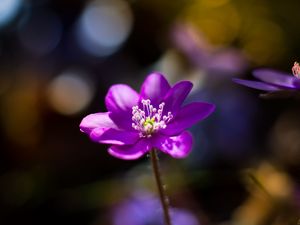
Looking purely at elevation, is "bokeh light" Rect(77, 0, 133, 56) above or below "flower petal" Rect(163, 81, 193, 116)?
above

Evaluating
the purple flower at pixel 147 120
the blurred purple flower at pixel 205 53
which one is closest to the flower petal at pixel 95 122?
the purple flower at pixel 147 120

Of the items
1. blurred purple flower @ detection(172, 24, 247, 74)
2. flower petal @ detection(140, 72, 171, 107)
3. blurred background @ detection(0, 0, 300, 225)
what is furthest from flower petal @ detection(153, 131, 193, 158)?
blurred purple flower @ detection(172, 24, 247, 74)

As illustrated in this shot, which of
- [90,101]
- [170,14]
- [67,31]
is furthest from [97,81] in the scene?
[170,14]

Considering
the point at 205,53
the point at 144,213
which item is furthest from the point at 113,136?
the point at 205,53

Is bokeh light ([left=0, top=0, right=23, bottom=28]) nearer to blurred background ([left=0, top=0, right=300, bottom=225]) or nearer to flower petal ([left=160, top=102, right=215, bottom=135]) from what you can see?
blurred background ([left=0, top=0, right=300, bottom=225])

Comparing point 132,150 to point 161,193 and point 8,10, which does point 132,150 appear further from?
point 8,10

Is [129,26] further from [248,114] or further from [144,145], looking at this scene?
[144,145]

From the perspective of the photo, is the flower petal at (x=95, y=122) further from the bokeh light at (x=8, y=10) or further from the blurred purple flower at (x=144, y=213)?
the bokeh light at (x=8, y=10)

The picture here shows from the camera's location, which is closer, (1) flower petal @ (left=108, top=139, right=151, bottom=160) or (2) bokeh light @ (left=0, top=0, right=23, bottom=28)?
(1) flower petal @ (left=108, top=139, right=151, bottom=160)
